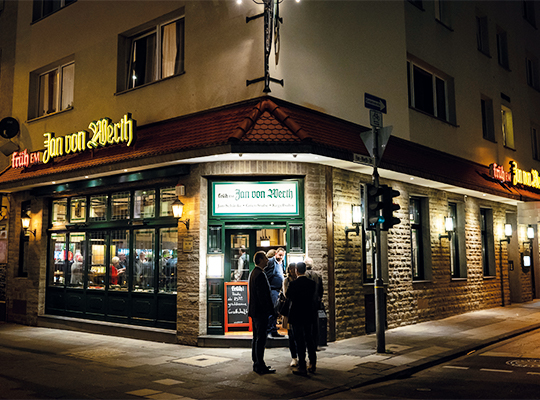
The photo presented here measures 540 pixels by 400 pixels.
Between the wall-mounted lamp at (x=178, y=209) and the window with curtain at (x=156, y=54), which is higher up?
the window with curtain at (x=156, y=54)

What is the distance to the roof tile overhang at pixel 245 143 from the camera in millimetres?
9898

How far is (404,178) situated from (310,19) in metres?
4.94

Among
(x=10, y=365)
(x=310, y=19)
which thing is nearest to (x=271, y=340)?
(x=10, y=365)

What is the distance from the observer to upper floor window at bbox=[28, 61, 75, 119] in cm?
1478

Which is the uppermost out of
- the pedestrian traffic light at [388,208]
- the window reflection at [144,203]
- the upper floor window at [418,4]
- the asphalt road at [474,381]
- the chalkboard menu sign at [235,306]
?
the upper floor window at [418,4]

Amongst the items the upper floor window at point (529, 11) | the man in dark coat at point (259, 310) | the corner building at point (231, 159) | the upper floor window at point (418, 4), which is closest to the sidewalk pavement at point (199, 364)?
the man in dark coat at point (259, 310)

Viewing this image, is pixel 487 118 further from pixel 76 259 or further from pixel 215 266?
pixel 76 259

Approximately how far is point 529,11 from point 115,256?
20.5 meters

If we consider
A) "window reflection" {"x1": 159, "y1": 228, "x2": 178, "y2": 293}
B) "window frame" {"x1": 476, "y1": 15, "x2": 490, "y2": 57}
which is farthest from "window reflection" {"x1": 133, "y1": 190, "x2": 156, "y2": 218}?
"window frame" {"x1": 476, "y1": 15, "x2": 490, "y2": 57}

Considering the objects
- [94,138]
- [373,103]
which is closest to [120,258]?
[94,138]

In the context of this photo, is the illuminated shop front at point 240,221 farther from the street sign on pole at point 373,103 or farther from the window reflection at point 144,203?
the street sign on pole at point 373,103

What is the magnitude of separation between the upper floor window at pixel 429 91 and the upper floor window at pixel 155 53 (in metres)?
6.57

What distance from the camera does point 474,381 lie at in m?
7.72

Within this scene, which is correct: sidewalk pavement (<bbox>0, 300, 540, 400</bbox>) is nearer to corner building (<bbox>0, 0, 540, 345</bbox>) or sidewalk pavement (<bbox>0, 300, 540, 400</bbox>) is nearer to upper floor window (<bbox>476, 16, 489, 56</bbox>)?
corner building (<bbox>0, 0, 540, 345</bbox>)
